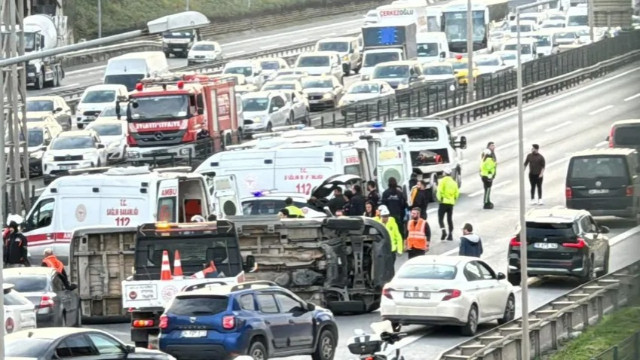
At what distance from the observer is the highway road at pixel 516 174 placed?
1039 inches

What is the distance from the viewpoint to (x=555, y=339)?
25.2 metres

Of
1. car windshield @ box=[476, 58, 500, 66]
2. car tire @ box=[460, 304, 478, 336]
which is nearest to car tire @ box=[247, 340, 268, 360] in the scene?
car tire @ box=[460, 304, 478, 336]

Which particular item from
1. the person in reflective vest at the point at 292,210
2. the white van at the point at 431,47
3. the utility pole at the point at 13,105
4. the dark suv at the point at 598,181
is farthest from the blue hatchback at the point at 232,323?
the white van at the point at 431,47

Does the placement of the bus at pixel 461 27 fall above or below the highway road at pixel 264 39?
above

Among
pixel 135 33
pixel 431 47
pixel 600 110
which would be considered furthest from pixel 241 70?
pixel 135 33

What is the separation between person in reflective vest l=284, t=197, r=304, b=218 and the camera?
98.2 ft

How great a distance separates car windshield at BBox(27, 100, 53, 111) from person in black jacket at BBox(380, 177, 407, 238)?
92.9 feet

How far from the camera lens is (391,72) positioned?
66688 millimetres

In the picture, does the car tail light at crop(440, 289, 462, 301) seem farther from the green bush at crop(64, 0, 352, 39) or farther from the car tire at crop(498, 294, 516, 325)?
the green bush at crop(64, 0, 352, 39)

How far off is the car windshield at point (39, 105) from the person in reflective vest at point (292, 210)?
3032cm

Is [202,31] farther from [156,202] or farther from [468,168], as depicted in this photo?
[156,202]

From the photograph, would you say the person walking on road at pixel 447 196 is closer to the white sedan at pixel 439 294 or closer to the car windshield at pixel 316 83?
the white sedan at pixel 439 294

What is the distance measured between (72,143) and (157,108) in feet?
8.52

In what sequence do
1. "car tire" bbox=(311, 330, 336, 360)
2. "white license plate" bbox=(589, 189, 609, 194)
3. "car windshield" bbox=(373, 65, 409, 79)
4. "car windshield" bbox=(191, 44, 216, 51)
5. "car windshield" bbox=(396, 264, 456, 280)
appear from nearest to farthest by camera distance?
"car tire" bbox=(311, 330, 336, 360), "car windshield" bbox=(396, 264, 456, 280), "white license plate" bbox=(589, 189, 609, 194), "car windshield" bbox=(373, 65, 409, 79), "car windshield" bbox=(191, 44, 216, 51)
